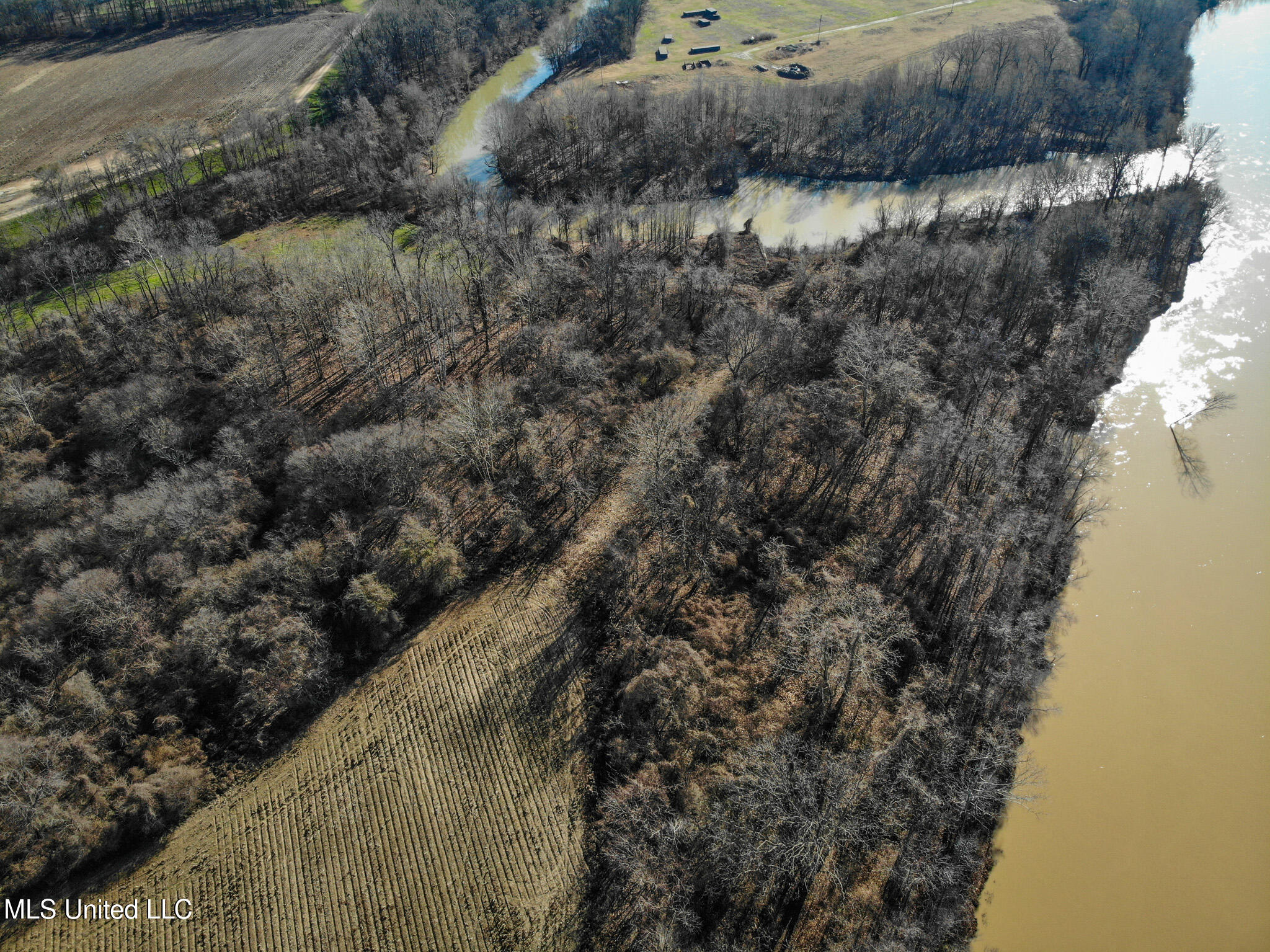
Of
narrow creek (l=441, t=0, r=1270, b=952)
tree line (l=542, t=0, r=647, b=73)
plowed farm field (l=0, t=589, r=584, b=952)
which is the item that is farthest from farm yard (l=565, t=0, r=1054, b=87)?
plowed farm field (l=0, t=589, r=584, b=952)

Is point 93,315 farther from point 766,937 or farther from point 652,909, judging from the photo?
point 766,937

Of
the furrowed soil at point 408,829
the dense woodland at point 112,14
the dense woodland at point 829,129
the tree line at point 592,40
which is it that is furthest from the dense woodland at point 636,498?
the tree line at point 592,40

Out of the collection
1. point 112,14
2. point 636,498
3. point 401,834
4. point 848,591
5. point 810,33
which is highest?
point 112,14

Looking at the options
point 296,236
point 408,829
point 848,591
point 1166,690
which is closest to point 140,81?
point 296,236

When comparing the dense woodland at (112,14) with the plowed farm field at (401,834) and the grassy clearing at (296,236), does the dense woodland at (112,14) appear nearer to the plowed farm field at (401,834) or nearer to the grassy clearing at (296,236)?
the grassy clearing at (296,236)

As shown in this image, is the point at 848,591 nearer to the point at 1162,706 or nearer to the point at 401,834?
the point at 1162,706

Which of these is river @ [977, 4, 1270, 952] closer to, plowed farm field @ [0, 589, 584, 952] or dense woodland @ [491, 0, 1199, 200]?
plowed farm field @ [0, 589, 584, 952]
